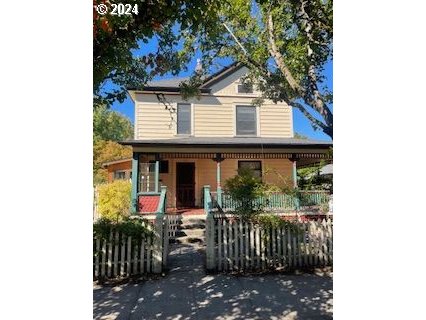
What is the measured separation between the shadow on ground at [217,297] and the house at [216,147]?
4.15m

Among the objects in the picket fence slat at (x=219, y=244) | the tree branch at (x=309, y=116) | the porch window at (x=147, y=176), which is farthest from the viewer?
the porch window at (x=147, y=176)

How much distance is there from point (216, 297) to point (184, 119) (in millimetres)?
6124

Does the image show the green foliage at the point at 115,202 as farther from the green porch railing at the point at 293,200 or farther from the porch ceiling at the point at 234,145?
the green porch railing at the point at 293,200

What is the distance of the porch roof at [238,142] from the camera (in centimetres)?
859

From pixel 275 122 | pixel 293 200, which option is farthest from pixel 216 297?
pixel 275 122

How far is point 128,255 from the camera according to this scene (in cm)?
439

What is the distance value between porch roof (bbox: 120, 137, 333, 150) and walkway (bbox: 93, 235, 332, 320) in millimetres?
4708

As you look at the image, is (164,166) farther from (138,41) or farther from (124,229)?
(138,41)

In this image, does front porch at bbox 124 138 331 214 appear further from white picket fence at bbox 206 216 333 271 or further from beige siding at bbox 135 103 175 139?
white picket fence at bbox 206 216 333 271

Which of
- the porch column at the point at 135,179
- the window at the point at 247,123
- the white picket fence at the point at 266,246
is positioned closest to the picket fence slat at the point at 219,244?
the white picket fence at the point at 266,246

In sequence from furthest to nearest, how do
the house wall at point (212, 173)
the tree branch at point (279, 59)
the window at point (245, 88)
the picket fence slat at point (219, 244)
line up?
1. the house wall at point (212, 173)
2. the window at point (245, 88)
3. the picket fence slat at point (219, 244)
4. the tree branch at point (279, 59)
